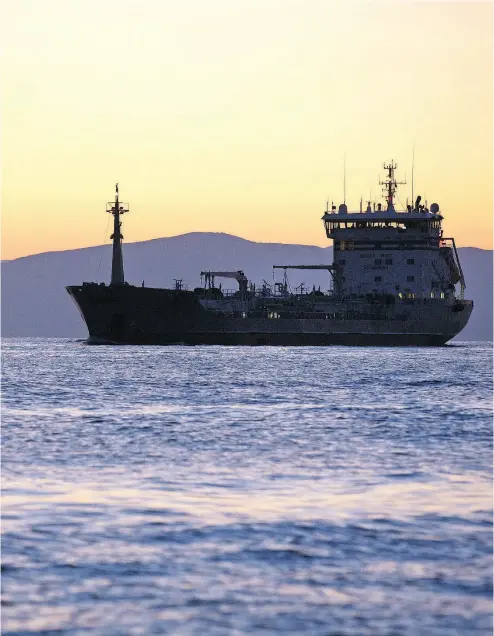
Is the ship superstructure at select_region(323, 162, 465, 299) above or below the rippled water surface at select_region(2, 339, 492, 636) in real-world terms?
above

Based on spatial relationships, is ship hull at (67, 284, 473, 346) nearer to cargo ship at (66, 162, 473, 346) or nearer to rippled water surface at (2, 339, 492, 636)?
cargo ship at (66, 162, 473, 346)

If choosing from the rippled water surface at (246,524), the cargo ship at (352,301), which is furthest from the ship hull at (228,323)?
the rippled water surface at (246,524)

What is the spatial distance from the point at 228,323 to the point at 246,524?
9961cm

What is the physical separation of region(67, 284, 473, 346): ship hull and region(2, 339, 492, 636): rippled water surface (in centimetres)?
7514

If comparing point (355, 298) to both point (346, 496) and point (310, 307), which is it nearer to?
point (310, 307)

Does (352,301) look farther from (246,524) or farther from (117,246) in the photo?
(246,524)

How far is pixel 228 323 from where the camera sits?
115 meters

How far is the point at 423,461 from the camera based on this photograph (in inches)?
901

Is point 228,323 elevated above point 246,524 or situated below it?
above

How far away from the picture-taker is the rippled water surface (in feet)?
37.2

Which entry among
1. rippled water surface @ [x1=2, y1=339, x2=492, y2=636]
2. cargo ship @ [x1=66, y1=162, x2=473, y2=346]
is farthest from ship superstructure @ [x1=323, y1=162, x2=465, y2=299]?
rippled water surface @ [x1=2, y1=339, x2=492, y2=636]

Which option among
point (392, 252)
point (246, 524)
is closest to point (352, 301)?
point (392, 252)

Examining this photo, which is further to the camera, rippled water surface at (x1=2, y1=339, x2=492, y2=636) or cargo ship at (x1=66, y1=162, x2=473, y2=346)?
cargo ship at (x1=66, y1=162, x2=473, y2=346)

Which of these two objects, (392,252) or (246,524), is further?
(392,252)
